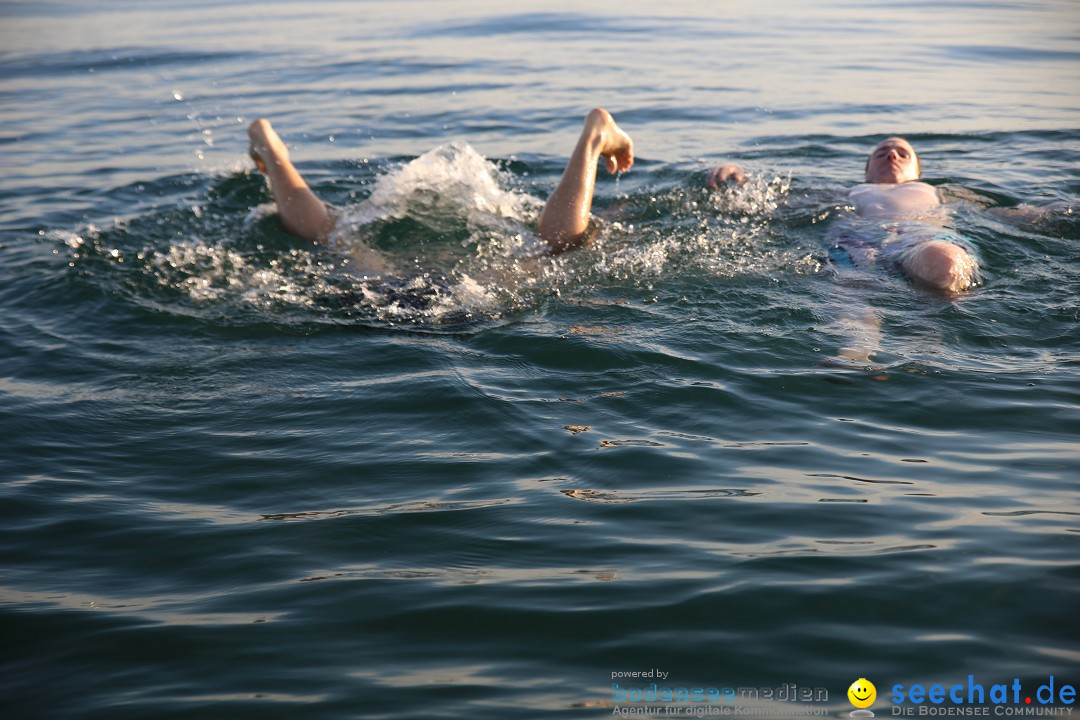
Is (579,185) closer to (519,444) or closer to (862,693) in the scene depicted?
(519,444)

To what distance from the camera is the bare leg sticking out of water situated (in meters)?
6.32

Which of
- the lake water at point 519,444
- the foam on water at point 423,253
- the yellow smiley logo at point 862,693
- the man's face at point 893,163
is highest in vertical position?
the man's face at point 893,163

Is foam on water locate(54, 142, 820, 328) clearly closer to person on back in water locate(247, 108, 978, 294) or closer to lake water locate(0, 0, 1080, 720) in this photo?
lake water locate(0, 0, 1080, 720)

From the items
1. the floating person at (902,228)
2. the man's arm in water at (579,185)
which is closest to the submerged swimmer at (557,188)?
the man's arm in water at (579,185)

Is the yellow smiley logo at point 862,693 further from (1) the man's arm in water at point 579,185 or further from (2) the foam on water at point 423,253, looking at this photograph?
(1) the man's arm in water at point 579,185

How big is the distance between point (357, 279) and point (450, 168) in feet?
6.16

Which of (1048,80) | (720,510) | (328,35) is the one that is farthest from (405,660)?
(328,35)

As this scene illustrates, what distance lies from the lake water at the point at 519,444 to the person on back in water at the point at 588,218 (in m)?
0.19

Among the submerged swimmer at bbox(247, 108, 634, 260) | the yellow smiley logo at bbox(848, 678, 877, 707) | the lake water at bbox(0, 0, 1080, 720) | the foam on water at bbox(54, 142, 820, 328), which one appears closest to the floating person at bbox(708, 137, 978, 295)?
the lake water at bbox(0, 0, 1080, 720)

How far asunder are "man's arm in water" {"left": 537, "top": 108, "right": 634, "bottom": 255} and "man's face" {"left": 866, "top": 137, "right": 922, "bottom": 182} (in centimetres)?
265

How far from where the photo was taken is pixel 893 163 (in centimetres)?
784

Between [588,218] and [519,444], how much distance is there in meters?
2.57

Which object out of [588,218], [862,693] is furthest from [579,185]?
[862,693]

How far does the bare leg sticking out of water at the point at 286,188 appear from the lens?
6324 mm
